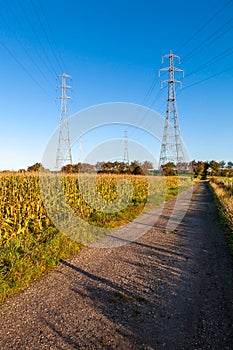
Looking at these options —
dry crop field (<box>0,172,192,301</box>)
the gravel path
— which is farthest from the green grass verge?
the gravel path

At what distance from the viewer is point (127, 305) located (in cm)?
426

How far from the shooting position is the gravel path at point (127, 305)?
338cm

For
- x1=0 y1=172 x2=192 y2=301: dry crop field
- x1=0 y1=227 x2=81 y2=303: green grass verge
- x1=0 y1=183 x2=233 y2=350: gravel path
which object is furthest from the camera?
x1=0 y1=172 x2=192 y2=301: dry crop field

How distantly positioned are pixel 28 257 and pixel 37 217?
8.28 ft

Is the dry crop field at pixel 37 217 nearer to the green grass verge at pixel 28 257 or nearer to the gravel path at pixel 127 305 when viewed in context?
the green grass verge at pixel 28 257

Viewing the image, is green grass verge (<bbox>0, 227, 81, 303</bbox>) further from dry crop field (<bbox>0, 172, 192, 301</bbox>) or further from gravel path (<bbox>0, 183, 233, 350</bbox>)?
gravel path (<bbox>0, 183, 233, 350</bbox>)

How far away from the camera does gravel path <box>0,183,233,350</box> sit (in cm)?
338

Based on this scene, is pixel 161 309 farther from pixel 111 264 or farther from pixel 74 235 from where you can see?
pixel 74 235

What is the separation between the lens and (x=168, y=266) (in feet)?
20.2

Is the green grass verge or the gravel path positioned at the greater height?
the green grass verge

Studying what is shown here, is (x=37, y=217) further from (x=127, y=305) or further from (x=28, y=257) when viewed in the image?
(x=127, y=305)

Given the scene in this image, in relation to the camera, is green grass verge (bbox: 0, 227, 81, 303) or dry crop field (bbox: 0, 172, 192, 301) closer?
green grass verge (bbox: 0, 227, 81, 303)

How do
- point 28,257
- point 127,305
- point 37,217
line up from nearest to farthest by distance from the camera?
point 127,305 < point 28,257 < point 37,217

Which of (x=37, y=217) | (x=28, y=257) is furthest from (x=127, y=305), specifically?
(x=37, y=217)
